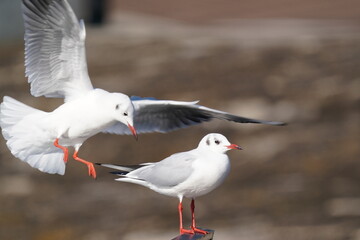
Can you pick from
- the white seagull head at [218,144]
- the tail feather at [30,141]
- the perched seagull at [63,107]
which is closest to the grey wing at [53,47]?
the perched seagull at [63,107]

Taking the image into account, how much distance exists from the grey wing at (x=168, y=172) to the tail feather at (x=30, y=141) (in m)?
0.32

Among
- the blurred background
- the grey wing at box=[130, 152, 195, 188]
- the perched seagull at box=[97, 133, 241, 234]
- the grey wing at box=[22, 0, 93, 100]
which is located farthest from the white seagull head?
the blurred background

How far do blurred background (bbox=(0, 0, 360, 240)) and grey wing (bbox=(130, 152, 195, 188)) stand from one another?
4.27 metres

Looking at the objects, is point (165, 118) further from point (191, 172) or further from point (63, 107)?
point (63, 107)

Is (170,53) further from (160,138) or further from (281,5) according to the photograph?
(281,5)

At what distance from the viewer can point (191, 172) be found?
2793 millimetres

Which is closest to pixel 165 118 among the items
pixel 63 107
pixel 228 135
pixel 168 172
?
pixel 168 172

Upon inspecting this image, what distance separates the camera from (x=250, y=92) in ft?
33.8

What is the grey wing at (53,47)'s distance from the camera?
9.21 ft

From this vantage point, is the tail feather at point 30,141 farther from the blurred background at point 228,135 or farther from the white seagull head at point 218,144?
the blurred background at point 228,135

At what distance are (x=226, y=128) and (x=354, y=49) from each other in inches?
120

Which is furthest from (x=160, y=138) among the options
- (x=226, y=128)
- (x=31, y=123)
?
(x=31, y=123)

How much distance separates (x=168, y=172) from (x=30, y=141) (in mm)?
561

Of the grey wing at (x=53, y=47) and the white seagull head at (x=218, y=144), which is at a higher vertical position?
the grey wing at (x=53, y=47)
